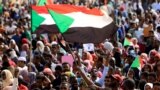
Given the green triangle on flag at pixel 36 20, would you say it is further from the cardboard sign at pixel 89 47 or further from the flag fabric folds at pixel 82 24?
the cardboard sign at pixel 89 47

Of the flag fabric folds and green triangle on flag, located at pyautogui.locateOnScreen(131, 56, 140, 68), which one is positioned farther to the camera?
green triangle on flag, located at pyautogui.locateOnScreen(131, 56, 140, 68)

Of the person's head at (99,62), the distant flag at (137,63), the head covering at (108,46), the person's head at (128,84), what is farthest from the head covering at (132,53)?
the person's head at (128,84)

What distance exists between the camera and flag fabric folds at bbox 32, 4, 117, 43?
12.6 meters

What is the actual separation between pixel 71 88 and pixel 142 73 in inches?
45.9

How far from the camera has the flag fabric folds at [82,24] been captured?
1259 centimetres

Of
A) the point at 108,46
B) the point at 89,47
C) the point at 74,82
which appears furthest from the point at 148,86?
the point at 108,46

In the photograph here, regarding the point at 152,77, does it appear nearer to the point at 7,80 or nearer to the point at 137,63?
the point at 137,63

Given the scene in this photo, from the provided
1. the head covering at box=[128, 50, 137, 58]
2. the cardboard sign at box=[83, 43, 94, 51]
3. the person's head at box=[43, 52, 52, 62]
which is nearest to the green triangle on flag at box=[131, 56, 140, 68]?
the head covering at box=[128, 50, 137, 58]

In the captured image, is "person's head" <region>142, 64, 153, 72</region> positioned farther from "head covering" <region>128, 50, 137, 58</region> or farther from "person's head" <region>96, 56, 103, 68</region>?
"head covering" <region>128, 50, 137, 58</region>

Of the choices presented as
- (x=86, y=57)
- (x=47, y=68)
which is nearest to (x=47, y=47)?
(x=86, y=57)

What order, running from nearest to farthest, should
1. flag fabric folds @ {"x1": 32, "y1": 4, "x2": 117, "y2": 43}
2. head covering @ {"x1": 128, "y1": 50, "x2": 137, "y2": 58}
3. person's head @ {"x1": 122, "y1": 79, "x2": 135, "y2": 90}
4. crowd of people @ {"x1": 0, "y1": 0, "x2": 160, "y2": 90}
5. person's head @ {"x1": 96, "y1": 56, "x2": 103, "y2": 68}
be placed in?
person's head @ {"x1": 122, "y1": 79, "x2": 135, "y2": 90}
crowd of people @ {"x1": 0, "y1": 0, "x2": 160, "y2": 90}
flag fabric folds @ {"x1": 32, "y1": 4, "x2": 117, "y2": 43}
person's head @ {"x1": 96, "y1": 56, "x2": 103, "y2": 68}
head covering @ {"x1": 128, "y1": 50, "x2": 137, "y2": 58}

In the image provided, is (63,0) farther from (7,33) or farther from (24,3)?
(7,33)

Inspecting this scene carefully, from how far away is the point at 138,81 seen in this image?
1209cm

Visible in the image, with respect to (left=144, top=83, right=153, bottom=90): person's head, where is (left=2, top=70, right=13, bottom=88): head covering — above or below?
below
